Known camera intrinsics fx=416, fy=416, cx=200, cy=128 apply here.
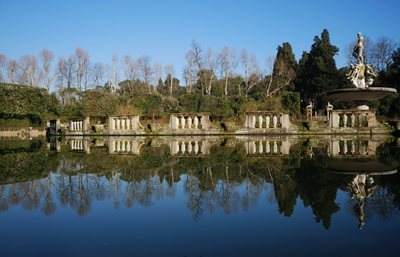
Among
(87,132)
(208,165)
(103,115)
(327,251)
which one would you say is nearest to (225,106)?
(103,115)

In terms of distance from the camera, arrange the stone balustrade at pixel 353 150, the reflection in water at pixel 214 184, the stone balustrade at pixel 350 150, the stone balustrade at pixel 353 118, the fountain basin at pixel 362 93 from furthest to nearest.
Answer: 1. the stone balustrade at pixel 353 118
2. the fountain basin at pixel 362 93
3. the stone balustrade at pixel 350 150
4. the stone balustrade at pixel 353 150
5. the reflection in water at pixel 214 184

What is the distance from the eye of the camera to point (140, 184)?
7957 mm

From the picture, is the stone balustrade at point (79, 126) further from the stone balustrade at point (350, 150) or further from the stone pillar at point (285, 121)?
the stone balustrade at point (350, 150)

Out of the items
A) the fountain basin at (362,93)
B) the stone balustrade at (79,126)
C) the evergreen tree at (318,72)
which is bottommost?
the stone balustrade at (79,126)

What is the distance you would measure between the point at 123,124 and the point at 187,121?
4.66m

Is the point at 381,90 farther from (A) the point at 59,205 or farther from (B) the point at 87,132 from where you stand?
(A) the point at 59,205

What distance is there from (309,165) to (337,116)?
16.5m

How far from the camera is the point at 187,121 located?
27.8 meters

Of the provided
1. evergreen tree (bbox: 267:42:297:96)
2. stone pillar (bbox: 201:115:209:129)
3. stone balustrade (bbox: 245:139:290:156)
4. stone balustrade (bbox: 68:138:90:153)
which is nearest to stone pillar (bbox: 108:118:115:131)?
stone pillar (bbox: 201:115:209:129)

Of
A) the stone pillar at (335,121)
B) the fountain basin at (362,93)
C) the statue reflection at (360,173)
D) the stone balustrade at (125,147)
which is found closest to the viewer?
the statue reflection at (360,173)

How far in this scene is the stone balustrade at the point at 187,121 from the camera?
27219 mm

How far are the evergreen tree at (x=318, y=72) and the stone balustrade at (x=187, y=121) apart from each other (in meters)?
26.9

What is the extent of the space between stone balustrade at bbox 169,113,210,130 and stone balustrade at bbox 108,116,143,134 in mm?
2570

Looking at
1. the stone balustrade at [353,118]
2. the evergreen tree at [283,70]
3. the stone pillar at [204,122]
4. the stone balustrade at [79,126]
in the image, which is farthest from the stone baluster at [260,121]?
the evergreen tree at [283,70]
